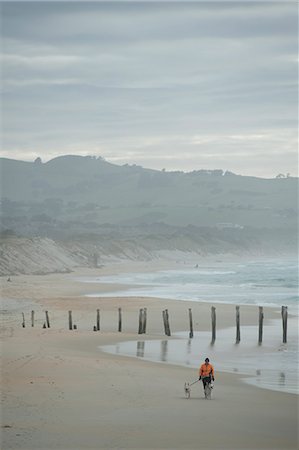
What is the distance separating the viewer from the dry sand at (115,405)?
17828 millimetres

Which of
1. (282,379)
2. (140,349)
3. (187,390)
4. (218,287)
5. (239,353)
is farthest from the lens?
(218,287)

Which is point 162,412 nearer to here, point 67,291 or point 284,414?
point 284,414

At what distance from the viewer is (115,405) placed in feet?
68.8

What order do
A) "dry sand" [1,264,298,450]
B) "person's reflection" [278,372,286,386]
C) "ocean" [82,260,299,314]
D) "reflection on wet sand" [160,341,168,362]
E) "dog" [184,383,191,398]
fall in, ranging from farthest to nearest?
"ocean" [82,260,299,314]
"reflection on wet sand" [160,341,168,362]
"person's reflection" [278,372,286,386]
"dog" [184,383,191,398]
"dry sand" [1,264,298,450]

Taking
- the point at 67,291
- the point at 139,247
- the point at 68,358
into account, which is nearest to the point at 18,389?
the point at 68,358

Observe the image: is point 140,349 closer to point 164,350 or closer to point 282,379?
point 164,350

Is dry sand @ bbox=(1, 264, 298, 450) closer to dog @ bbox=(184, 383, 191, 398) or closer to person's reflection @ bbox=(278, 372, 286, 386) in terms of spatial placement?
dog @ bbox=(184, 383, 191, 398)

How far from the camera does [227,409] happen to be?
21.3 metres

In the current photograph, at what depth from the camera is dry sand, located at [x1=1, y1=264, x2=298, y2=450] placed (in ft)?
58.5

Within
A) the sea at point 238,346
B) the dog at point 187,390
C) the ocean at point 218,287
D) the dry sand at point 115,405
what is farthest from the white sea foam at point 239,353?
the ocean at point 218,287

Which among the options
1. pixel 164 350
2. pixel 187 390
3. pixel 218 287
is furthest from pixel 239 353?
pixel 218 287

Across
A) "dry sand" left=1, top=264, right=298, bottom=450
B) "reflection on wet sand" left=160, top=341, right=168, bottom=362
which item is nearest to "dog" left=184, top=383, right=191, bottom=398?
"dry sand" left=1, top=264, right=298, bottom=450

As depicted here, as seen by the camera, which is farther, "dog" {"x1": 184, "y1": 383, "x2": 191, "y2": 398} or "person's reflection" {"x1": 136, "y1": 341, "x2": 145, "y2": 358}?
"person's reflection" {"x1": 136, "y1": 341, "x2": 145, "y2": 358}

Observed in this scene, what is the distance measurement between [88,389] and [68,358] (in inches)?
226
